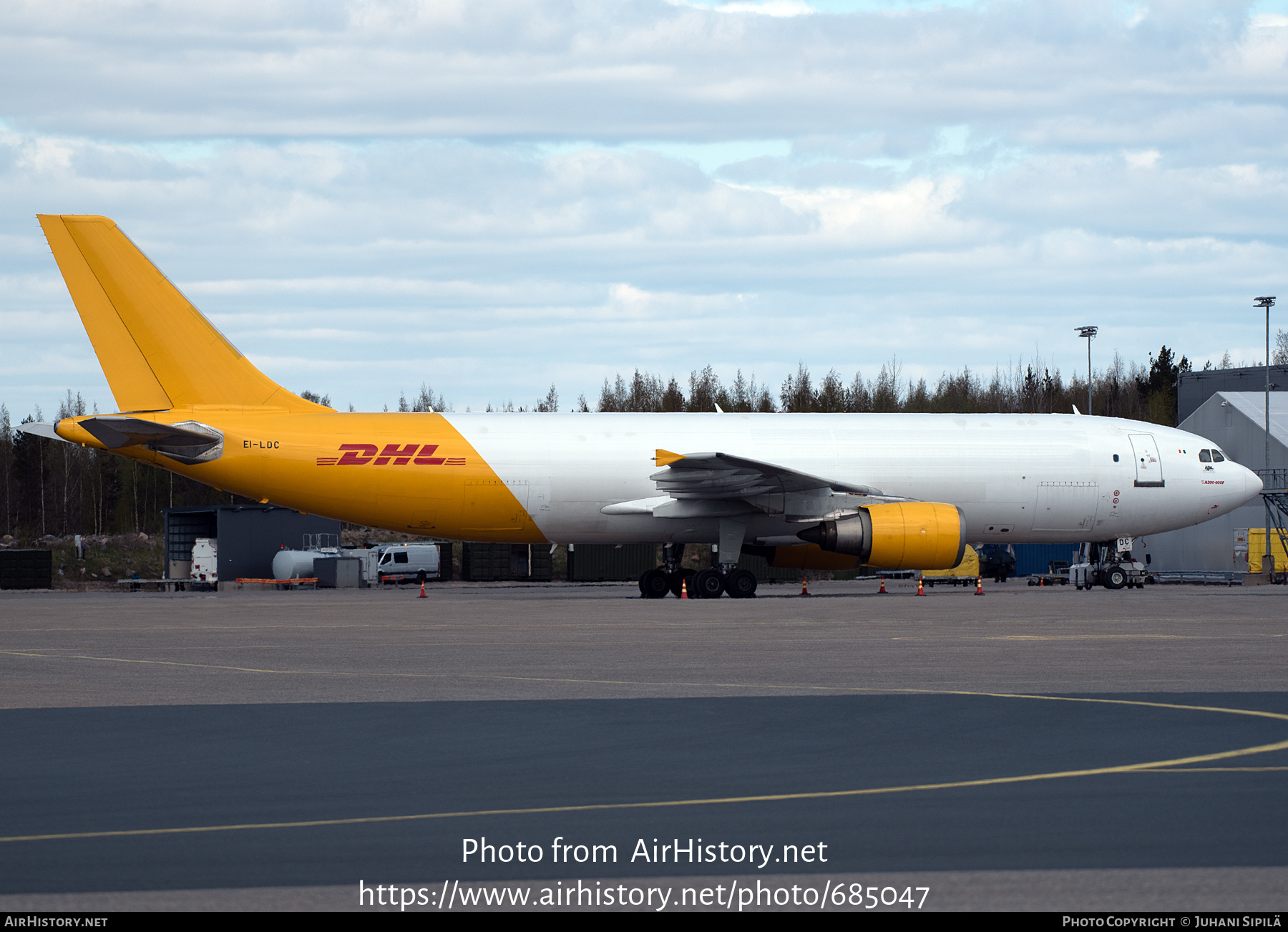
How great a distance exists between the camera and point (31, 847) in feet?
21.5

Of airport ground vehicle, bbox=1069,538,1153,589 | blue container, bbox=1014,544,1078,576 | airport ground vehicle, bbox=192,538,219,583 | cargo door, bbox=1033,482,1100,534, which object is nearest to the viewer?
cargo door, bbox=1033,482,1100,534

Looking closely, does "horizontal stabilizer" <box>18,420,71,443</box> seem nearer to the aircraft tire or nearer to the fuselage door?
the aircraft tire

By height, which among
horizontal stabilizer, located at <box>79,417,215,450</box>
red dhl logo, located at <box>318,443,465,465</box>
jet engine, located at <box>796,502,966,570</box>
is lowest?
jet engine, located at <box>796,502,966,570</box>

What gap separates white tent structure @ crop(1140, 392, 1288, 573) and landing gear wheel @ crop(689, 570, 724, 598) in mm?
24694

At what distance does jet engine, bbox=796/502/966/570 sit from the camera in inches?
1168

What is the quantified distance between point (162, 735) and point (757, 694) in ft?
17.3

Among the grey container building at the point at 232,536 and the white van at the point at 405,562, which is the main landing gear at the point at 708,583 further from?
the white van at the point at 405,562

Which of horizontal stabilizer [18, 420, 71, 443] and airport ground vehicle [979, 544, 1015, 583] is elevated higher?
horizontal stabilizer [18, 420, 71, 443]

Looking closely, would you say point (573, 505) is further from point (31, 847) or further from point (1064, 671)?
point (31, 847)

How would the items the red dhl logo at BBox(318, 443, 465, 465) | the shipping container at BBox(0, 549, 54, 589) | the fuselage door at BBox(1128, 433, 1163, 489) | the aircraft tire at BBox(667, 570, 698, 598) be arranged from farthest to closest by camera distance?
the shipping container at BBox(0, 549, 54, 589), the aircraft tire at BBox(667, 570, 698, 598), the fuselage door at BBox(1128, 433, 1163, 489), the red dhl logo at BBox(318, 443, 465, 465)

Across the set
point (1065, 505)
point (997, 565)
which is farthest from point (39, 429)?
point (997, 565)

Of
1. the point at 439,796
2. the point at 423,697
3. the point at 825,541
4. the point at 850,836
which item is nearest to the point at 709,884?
the point at 850,836

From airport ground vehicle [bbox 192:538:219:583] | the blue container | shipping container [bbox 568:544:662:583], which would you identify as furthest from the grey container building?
the blue container

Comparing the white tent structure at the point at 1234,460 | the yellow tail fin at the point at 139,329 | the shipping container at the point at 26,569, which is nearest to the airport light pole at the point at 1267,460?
the white tent structure at the point at 1234,460
